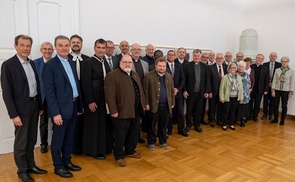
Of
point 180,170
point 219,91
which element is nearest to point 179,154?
point 180,170

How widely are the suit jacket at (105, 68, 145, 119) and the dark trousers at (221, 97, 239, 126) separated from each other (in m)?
2.41

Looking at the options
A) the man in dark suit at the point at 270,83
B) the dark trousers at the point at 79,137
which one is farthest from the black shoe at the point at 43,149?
the man in dark suit at the point at 270,83

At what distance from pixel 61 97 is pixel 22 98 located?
0.39 meters

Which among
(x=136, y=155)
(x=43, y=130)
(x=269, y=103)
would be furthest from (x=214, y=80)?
(x=43, y=130)

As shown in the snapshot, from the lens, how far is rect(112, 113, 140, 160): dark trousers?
9.85ft

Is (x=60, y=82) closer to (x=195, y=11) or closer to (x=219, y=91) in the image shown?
(x=219, y=91)

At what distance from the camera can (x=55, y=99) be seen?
248cm

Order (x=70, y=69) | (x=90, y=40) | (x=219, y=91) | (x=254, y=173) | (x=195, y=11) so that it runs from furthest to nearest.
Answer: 1. (x=195, y=11)
2. (x=219, y=91)
3. (x=90, y=40)
4. (x=254, y=173)
5. (x=70, y=69)

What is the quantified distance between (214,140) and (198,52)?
5.26 feet

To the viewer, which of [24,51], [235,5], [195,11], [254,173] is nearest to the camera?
[24,51]

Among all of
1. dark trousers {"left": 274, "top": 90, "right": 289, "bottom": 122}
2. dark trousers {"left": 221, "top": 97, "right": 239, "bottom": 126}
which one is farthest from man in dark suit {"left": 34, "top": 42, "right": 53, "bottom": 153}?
dark trousers {"left": 274, "top": 90, "right": 289, "bottom": 122}

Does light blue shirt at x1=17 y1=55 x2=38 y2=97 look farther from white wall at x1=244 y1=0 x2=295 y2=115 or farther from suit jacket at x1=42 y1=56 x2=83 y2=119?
white wall at x1=244 y1=0 x2=295 y2=115

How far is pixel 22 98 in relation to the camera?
2436 mm

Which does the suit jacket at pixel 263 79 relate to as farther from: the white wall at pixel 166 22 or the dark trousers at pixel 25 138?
the dark trousers at pixel 25 138
